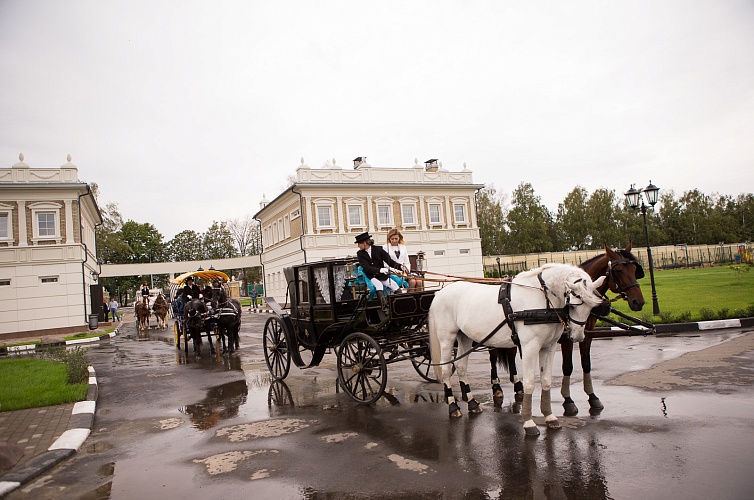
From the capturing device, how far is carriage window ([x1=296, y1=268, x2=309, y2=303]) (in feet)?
28.2

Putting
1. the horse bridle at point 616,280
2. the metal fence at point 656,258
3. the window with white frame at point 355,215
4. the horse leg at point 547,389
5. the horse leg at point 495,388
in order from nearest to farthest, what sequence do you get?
the horse leg at point 547,389
the horse bridle at point 616,280
the horse leg at point 495,388
the window with white frame at point 355,215
the metal fence at point 656,258

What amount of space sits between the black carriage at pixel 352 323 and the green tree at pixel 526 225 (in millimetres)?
45252

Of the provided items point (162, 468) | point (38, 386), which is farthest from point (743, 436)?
point (38, 386)

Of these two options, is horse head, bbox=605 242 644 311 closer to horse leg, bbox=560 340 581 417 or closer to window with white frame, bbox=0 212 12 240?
horse leg, bbox=560 340 581 417

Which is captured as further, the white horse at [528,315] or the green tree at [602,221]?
the green tree at [602,221]

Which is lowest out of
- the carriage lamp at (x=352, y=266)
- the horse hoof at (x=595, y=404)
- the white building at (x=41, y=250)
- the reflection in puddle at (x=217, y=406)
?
the reflection in puddle at (x=217, y=406)

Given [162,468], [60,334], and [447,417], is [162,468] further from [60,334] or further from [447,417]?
[60,334]

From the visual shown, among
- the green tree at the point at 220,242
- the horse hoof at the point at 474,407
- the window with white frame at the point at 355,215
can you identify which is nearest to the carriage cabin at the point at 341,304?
the horse hoof at the point at 474,407

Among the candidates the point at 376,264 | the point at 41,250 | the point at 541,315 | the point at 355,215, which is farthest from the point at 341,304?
the point at 355,215

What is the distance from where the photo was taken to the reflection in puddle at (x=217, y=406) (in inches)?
282

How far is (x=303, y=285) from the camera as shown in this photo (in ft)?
28.7

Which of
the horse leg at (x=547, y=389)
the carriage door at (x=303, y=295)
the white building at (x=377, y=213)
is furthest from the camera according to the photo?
the white building at (x=377, y=213)

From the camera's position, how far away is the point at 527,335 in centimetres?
567

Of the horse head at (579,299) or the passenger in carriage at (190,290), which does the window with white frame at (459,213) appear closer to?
the passenger in carriage at (190,290)
